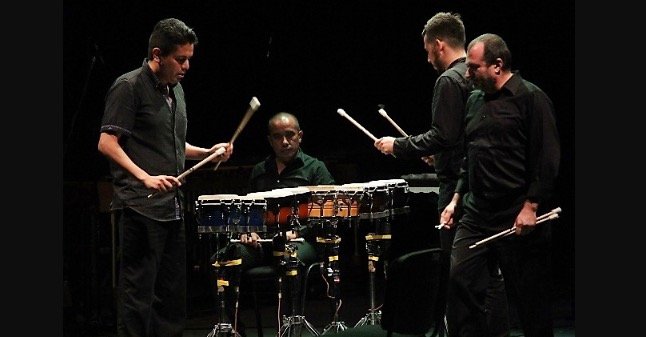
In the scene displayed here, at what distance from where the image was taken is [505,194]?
4.13 metres

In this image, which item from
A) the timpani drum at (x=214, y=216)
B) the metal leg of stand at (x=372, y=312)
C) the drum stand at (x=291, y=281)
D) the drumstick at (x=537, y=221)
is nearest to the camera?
the drumstick at (x=537, y=221)

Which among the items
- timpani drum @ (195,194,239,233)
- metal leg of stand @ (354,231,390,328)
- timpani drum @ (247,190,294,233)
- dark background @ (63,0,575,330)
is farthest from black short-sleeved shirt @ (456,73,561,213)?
dark background @ (63,0,575,330)

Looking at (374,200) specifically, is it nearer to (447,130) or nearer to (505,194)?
(447,130)

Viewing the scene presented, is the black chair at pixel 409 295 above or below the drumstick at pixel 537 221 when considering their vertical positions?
below

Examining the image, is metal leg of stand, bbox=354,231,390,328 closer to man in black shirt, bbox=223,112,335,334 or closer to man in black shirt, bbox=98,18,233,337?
man in black shirt, bbox=223,112,335,334

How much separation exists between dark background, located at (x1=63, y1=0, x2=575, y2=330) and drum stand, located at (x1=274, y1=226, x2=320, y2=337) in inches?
76.6

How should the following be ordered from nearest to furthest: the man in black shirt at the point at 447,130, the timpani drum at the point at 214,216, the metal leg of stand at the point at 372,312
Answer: the man in black shirt at the point at 447,130 < the timpani drum at the point at 214,216 < the metal leg of stand at the point at 372,312

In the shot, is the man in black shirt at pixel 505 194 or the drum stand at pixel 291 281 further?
the drum stand at pixel 291 281

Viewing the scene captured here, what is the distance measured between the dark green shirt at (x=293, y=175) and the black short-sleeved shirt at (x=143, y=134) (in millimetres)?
1489

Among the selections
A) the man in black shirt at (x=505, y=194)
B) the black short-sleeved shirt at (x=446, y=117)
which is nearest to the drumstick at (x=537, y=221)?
the man in black shirt at (x=505, y=194)

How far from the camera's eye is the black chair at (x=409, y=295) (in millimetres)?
3693

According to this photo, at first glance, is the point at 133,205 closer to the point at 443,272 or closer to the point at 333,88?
the point at 443,272

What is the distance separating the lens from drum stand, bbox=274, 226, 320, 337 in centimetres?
528

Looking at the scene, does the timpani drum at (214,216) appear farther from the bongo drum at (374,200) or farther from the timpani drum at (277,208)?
the bongo drum at (374,200)
